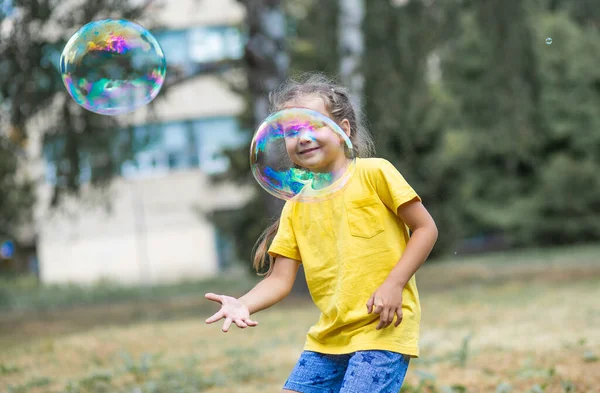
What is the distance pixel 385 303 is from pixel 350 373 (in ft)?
0.83

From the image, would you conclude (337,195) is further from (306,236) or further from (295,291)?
(295,291)

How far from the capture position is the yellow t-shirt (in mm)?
2863

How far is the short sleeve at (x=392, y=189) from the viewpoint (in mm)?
2865

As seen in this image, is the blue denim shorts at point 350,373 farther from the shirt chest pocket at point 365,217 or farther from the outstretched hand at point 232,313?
the shirt chest pocket at point 365,217

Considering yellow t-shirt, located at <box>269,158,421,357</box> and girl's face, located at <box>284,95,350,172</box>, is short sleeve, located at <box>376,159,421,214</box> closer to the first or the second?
yellow t-shirt, located at <box>269,158,421,357</box>

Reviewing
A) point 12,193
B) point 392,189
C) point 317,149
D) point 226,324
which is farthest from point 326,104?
point 12,193

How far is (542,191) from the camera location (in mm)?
23500

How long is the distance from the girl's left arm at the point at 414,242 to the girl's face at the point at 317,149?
0.32 meters

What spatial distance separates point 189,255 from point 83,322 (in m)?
13.6

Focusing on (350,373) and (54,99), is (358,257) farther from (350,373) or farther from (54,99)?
(54,99)

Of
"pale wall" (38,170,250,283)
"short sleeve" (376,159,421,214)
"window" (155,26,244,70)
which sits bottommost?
"pale wall" (38,170,250,283)

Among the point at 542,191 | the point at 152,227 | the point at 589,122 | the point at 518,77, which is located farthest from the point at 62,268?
the point at 518,77

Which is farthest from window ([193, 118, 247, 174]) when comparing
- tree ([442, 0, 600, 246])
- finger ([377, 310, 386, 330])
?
finger ([377, 310, 386, 330])

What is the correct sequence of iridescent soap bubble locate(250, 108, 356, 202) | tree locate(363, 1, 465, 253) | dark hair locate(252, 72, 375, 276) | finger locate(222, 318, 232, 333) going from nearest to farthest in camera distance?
1. finger locate(222, 318, 232, 333)
2. iridescent soap bubble locate(250, 108, 356, 202)
3. dark hair locate(252, 72, 375, 276)
4. tree locate(363, 1, 465, 253)
